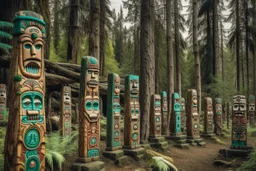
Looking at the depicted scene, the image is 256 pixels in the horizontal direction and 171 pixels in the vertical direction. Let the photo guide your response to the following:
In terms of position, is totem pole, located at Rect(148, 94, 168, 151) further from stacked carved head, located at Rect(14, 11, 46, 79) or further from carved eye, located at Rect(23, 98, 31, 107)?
carved eye, located at Rect(23, 98, 31, 107)

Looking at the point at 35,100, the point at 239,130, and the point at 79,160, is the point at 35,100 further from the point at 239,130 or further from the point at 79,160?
the point at 239,130

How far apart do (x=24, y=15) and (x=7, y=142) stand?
2.33 m

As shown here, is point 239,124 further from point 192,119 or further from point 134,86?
point 134,86

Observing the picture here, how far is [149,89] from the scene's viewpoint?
9.67 meters

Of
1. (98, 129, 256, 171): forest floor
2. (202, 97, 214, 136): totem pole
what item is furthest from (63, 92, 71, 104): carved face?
(202, 97, 214, 136): totem pole

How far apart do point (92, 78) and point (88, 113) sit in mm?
957

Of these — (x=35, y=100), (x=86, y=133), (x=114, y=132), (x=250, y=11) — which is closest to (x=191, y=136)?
(x=114, y=132)

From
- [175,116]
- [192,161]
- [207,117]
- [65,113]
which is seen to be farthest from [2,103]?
[207,117]

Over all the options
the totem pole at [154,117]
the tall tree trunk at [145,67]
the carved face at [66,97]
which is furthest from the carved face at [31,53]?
the totem pole at [154,117]

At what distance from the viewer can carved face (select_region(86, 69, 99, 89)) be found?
263 inches

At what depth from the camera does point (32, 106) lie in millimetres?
4605

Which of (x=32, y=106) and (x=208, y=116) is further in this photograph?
(x=208, y=116)

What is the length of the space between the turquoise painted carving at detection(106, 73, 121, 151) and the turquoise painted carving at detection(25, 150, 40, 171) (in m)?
3.37

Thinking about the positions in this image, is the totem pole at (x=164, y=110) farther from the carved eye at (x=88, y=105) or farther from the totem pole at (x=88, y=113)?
the carved eye at (x=88, y=105)
